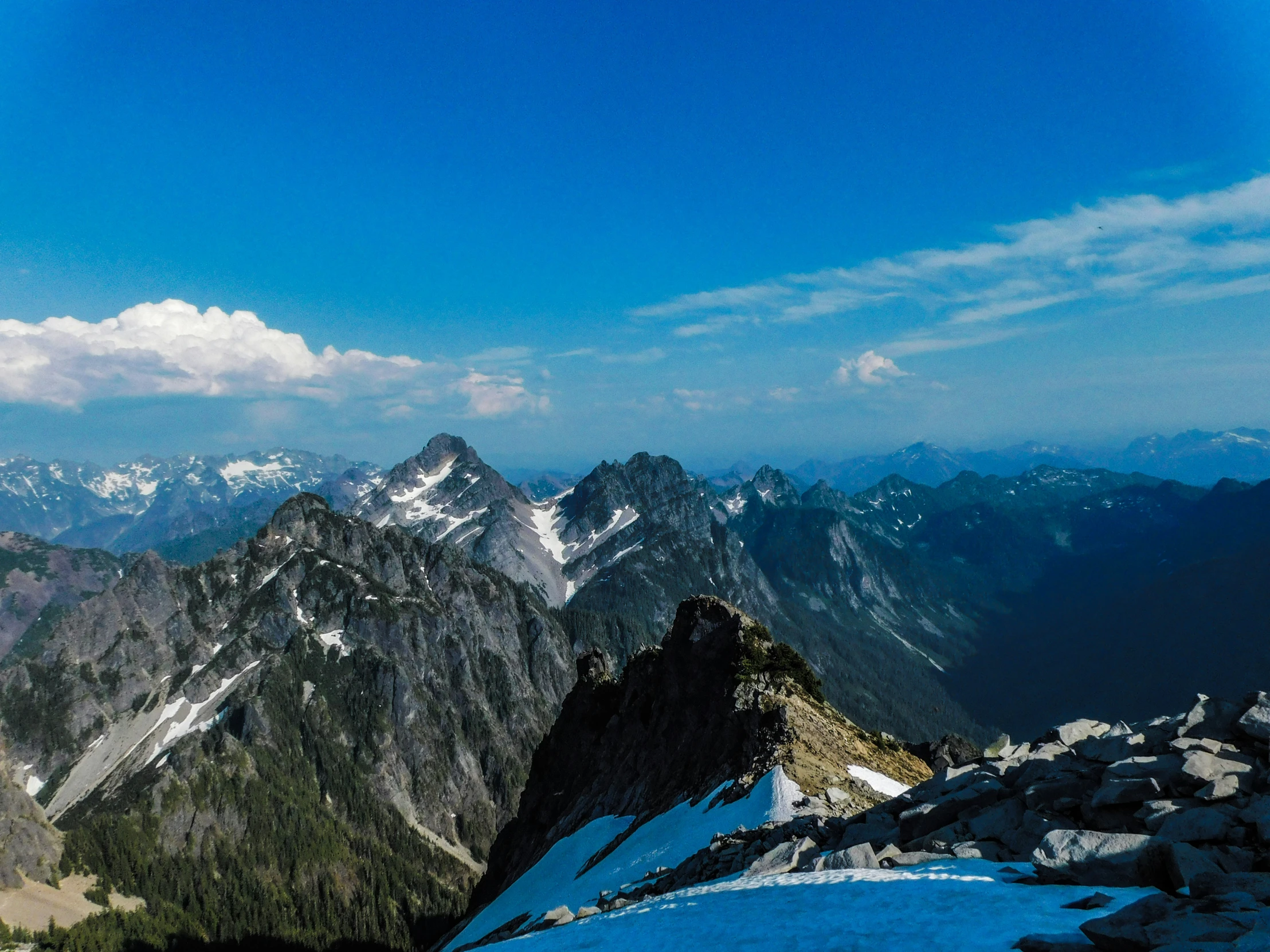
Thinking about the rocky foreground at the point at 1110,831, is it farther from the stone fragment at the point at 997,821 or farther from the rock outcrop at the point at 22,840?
the rock outcrop at the point at 22,840

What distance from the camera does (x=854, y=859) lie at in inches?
777

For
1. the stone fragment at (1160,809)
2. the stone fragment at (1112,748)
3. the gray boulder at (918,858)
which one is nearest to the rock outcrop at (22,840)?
the gray boulder at (918,858)

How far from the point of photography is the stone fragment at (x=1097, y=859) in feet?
50.4

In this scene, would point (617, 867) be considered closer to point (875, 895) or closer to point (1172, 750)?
point (875, 895)

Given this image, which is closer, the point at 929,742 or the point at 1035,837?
the point at 1035,837

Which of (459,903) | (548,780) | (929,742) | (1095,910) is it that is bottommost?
(459,903)

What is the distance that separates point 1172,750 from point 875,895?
11.2m

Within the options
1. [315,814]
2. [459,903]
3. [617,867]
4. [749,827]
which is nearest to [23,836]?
[315,814]

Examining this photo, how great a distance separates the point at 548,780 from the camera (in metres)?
82.8

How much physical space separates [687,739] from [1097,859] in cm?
4095

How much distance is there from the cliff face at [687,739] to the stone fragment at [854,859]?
45.1 ft

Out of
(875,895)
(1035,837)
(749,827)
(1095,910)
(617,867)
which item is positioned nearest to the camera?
(1095,910)

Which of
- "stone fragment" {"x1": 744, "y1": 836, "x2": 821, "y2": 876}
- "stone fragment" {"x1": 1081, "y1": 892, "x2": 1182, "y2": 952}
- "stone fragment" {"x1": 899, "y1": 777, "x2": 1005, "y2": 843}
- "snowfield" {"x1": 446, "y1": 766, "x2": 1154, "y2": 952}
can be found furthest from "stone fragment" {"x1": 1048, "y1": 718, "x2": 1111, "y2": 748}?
"stone fragment" {"x1": 1081, "y1": 892, "x2": 1182, "y2": 952}

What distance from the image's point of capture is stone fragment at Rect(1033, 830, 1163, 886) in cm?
1535
